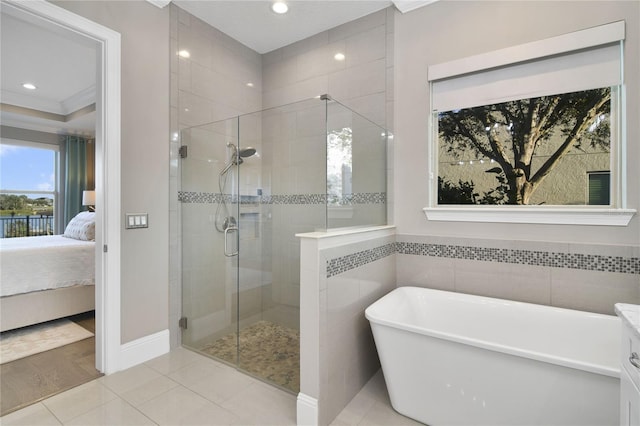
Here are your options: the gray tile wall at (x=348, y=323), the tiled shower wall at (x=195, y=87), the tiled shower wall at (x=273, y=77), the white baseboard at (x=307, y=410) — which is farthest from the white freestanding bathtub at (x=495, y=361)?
the tiled shower wall at (x=195, y=87)

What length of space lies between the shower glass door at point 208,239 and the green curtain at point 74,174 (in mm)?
4386

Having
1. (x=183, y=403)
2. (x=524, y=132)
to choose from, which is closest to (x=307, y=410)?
(x=183, y=403)

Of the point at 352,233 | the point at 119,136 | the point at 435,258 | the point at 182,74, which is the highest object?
the point at 182,74

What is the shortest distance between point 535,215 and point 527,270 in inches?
14.7

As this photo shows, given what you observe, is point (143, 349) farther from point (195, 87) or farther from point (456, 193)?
point (456, 193)

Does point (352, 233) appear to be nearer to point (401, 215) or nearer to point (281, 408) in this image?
point (401, 215)

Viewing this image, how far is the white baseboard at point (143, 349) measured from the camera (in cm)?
225

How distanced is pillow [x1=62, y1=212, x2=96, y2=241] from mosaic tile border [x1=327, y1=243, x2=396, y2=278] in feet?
10.1

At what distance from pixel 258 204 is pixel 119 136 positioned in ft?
3.57

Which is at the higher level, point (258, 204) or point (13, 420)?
point (258, 204)

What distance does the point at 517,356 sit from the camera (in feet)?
4.50

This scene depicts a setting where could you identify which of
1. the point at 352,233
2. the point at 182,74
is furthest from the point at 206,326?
the point at 182,74

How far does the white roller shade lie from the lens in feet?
6.20

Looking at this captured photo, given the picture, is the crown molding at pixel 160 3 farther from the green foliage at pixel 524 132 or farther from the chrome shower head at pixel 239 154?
the green foliage at pixel 524 132
